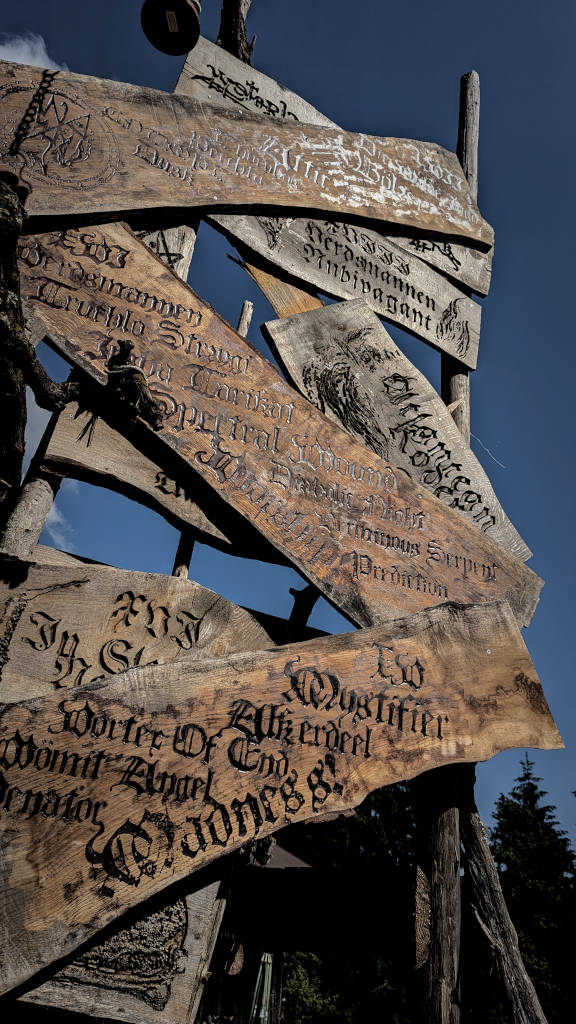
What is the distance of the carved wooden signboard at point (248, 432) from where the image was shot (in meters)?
2.90

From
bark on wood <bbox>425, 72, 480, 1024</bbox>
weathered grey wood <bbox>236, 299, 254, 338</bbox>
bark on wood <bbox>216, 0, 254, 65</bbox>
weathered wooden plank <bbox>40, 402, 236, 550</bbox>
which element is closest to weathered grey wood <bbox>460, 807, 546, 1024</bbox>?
bark on wood <bbox>425, 72, 480, 1024</bbox>

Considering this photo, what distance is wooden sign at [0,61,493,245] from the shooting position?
3.06 m

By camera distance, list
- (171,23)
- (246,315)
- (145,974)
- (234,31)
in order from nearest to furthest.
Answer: (145,974) → (171,23) → (234,31) → (246,315)

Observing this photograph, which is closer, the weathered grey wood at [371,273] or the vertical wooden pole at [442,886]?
the vertical wooden pole at [442,886]

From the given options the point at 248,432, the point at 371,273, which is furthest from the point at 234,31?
the point at 248,432

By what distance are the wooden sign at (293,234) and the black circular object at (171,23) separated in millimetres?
396

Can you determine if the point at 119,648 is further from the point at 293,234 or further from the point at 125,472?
the point at 293,234

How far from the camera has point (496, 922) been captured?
10.3 feet

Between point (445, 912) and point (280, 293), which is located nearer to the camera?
point (445, 912)

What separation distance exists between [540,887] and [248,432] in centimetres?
1831

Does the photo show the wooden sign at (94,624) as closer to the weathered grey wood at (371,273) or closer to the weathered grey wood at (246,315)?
the weathered grey wood at (371,273)

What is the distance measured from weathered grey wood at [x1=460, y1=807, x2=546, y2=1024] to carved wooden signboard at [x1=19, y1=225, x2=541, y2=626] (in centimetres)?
117

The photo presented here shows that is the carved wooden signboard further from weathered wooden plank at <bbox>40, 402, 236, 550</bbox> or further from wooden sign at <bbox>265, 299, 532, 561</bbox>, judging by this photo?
wooden sign at <bbox>265, 299, 532, 561</bbox>

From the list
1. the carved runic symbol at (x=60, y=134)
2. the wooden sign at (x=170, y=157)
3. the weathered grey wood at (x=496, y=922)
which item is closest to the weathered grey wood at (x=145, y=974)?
the weathered grey wood at (x=496, y=922)
